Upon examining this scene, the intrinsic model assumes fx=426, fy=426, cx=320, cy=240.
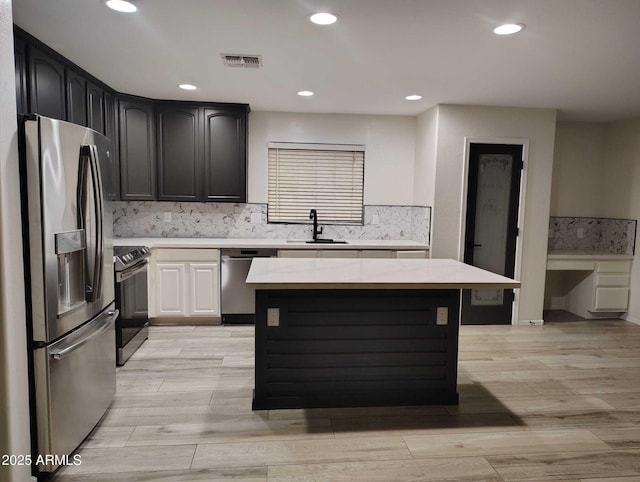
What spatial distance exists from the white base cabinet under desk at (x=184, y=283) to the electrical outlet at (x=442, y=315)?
2.48m

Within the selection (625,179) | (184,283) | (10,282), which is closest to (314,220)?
(184,283)

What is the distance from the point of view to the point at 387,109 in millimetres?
4703

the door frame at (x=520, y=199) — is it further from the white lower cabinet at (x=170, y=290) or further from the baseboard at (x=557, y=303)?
the white lower cabinet at (x=170, y=290)

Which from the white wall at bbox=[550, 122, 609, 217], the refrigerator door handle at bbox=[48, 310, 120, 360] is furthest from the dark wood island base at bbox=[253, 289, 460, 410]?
the white wall at bbox=[550, 122, 609, 217]

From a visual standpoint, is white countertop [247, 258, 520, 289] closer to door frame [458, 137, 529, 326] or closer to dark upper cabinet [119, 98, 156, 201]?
door frame [458, 137, 529, 326]

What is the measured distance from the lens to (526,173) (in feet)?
15.0

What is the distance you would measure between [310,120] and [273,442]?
365 cm

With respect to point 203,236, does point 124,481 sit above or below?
below

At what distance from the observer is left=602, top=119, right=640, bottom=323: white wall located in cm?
488

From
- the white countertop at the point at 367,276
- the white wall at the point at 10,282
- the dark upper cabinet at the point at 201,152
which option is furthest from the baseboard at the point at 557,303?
the white wall at the point at 10,282

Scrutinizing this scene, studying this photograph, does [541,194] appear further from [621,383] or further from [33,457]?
[33,457]

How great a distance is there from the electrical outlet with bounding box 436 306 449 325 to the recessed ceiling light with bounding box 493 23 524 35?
1695mm

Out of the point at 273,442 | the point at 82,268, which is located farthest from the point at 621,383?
the point at 82,268

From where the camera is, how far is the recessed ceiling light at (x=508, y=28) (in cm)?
244
